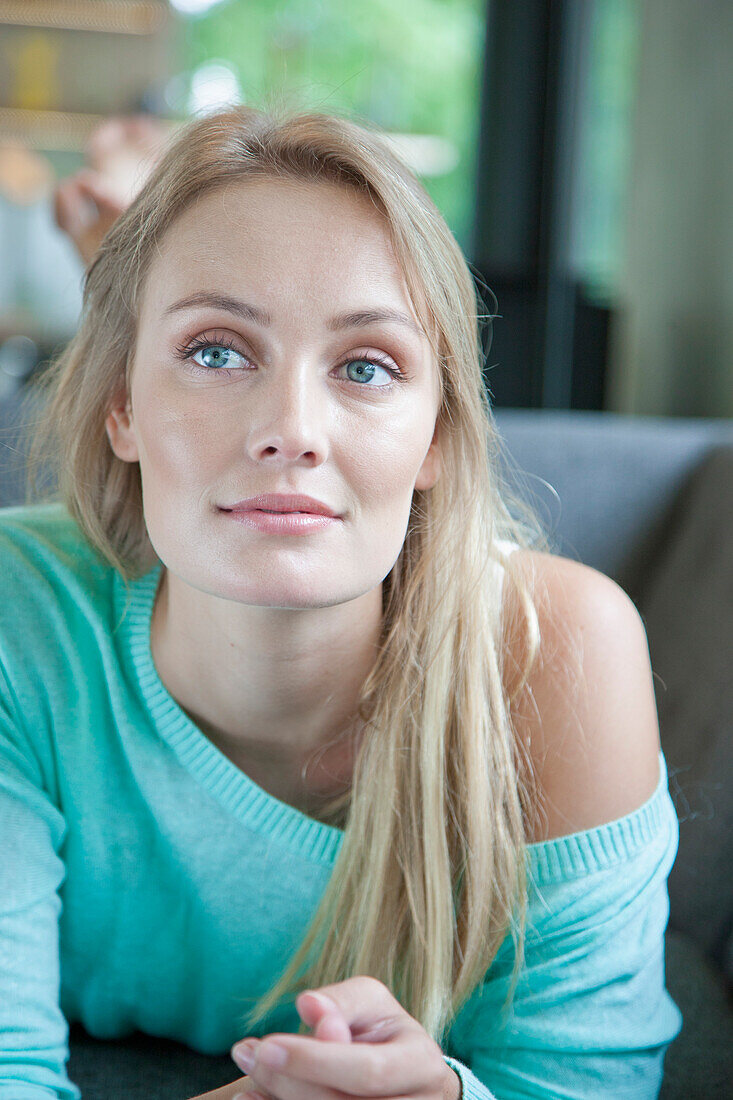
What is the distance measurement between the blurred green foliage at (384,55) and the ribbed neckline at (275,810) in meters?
2.65

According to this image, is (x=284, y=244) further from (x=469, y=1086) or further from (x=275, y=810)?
(x=469, y=1086)

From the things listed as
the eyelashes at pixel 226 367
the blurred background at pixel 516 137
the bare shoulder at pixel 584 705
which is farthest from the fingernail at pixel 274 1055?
the blurred background at pixel 516 137

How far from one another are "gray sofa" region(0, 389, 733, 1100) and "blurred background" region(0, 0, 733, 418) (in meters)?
0.80

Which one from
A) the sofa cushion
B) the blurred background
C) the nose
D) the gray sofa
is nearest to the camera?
the nose

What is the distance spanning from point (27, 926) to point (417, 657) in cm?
40

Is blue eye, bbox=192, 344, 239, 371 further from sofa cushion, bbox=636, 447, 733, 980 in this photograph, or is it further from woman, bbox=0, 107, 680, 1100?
sofa cushion, bbox=636, 447, 733, 980

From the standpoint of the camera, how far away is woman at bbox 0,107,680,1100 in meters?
0.81

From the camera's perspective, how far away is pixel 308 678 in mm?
959

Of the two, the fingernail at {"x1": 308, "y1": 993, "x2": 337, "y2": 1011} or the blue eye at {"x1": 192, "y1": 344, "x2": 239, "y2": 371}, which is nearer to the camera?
the fingernail at {"x1": 308, "y1": 993, "x2": 337, "y2": 1011}

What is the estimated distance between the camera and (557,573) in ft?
3.29

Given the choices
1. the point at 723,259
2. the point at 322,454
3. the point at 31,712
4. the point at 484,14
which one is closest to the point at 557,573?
the point at 322,454

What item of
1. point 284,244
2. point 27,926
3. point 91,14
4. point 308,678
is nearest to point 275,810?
point 308,678

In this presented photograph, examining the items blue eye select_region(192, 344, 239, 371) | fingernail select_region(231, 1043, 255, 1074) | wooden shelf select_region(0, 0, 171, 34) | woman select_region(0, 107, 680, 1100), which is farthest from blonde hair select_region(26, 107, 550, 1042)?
wooden shelf select_region(0, 0, 171, 34)

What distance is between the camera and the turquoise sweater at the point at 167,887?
871 mm
